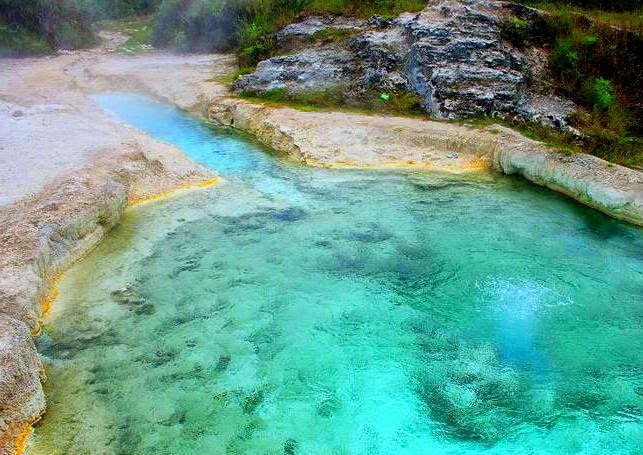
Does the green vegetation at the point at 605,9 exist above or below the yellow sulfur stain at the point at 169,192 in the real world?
above

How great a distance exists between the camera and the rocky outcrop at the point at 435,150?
388 inches

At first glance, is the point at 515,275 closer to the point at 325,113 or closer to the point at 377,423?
the point at 377,423

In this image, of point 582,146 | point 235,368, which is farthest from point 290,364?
point 582,146

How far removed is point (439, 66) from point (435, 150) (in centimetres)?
295

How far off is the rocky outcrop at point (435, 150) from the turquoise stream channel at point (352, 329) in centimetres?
40

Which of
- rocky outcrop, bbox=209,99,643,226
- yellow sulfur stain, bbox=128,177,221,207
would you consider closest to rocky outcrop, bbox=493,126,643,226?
rocky outcrop, bbox=209,99,643,226

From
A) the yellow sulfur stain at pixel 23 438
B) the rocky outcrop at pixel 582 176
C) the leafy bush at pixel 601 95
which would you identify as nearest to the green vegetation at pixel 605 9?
the leafy bush at pixel 601 95

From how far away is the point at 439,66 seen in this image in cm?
1401

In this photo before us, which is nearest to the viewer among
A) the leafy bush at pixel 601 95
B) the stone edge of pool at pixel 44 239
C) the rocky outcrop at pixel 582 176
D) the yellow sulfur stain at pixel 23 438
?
the yellow sulfur stain at pixel 23 438

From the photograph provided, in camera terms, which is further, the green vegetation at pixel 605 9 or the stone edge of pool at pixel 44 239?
the green vegetation at pixel 605 9

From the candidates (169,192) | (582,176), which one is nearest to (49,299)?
(169,192)

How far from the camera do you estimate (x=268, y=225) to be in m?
9.42

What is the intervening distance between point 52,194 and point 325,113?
7.13 metres

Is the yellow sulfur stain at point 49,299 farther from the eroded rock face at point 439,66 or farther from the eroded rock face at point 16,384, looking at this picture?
the eroded rock face at point 439,66
